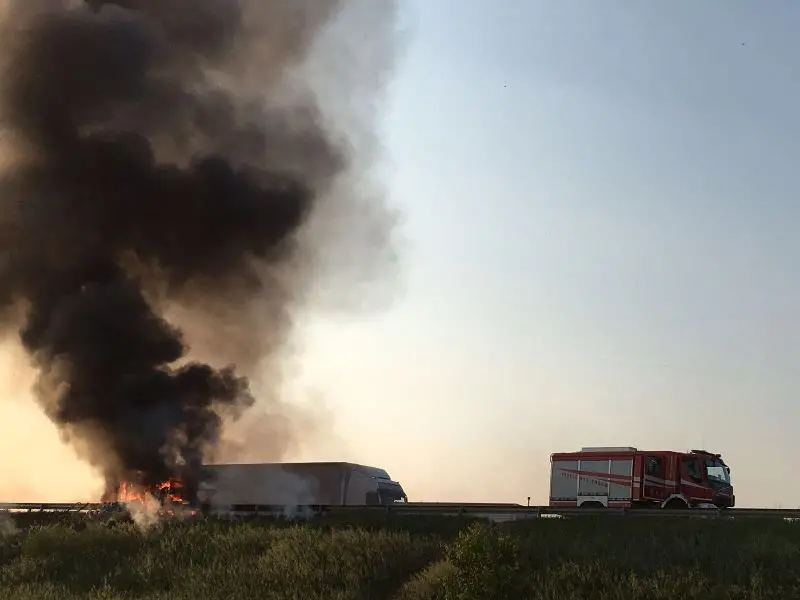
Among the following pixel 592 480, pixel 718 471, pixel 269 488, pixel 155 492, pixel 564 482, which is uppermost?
pixel 718 471

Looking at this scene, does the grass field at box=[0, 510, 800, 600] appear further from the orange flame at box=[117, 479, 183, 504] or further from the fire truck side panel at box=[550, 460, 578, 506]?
A: the fire truck side panel at box=[550, 460, 578, 506]

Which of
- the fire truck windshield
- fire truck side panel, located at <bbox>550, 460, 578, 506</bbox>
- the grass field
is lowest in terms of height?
the grass field

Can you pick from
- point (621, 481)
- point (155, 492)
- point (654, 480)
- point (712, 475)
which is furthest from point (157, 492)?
point (712, 475)

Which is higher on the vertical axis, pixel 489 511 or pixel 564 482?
pixel 564 482

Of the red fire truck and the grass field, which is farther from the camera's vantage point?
the red fire truck

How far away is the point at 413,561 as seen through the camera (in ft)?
75.6

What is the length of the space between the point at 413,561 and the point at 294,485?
14406 millimetres

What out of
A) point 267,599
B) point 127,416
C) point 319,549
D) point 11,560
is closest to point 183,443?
point 127,416

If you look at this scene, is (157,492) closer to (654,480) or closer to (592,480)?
(592,480)

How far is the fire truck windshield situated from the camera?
36281 mm

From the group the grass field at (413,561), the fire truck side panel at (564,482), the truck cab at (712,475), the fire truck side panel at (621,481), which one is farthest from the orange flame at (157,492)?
the truck cab at (712,475)

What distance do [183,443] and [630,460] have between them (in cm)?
1722

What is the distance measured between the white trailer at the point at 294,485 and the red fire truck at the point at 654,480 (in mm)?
8446

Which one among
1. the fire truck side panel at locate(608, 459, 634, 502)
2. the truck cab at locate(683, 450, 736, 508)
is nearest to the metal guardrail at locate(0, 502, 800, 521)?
the fire truck side panel at locate(608, 459, 634, 502)
